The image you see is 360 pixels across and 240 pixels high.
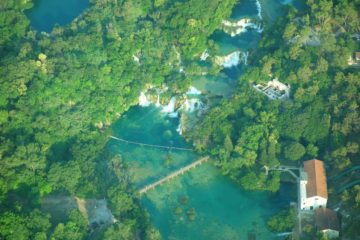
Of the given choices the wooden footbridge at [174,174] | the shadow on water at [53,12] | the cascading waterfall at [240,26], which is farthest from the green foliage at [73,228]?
the cascading waterfall at [240,26]

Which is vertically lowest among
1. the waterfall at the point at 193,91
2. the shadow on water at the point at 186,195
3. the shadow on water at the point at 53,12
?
the shadow on water at the point at 186,195

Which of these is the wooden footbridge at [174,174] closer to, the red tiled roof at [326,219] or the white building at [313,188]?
the white building at [313,188]

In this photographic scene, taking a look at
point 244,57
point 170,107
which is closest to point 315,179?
point 170,107

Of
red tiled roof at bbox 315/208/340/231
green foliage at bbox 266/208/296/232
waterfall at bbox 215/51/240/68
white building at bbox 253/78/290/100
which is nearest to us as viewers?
red tiled roof at bbox 315/208/340/231

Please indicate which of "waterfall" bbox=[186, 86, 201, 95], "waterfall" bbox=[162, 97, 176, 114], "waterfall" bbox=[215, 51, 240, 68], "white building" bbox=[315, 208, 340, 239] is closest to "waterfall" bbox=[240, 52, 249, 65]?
Result: "waterfall" bbox=[215, 51, 240, 68]

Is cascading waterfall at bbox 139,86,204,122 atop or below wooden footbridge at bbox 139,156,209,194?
atop

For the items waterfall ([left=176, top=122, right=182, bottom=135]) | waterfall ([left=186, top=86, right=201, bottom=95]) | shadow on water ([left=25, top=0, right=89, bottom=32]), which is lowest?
waterfall ([left=176, top=122, right=182, bottom=135])

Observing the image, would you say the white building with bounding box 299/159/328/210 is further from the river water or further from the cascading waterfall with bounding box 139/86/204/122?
the cascading waterfall with bounding box 139/86/204/122
